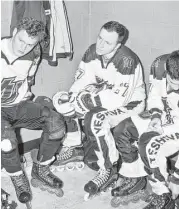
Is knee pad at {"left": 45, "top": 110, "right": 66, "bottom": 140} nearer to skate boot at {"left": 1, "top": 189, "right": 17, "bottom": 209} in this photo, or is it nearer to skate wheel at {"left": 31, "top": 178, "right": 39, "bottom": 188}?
skate wheel at {"left": 31, "top": 178, "right": 39, "bottom": 188}

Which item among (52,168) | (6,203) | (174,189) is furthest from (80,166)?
(174,189)

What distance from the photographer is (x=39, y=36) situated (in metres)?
2.45

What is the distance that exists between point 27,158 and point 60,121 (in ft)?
2.09

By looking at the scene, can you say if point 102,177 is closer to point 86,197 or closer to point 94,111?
point 86,197

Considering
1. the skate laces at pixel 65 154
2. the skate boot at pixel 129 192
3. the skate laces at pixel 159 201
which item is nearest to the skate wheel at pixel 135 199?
the skate boot at pixel 129 192

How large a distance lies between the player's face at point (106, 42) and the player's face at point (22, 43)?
1.57ft

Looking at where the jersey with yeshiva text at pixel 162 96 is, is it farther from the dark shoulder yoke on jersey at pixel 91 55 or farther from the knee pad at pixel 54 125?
the knee pad at pixel 54 125

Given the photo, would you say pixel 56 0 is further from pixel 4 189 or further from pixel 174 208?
pixel 174 208

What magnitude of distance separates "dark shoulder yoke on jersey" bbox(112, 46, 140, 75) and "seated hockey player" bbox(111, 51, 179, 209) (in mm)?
181

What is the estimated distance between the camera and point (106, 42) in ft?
8.77

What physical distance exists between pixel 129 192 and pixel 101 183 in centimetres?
19

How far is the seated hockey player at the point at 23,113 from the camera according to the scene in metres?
2.39

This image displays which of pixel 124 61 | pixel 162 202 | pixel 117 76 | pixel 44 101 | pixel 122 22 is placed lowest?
pixel 162 202

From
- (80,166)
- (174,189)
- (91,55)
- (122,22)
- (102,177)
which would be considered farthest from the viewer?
(122,22)
